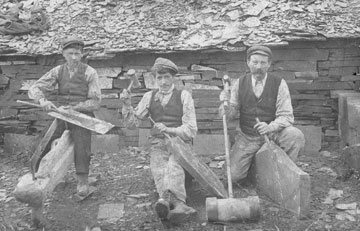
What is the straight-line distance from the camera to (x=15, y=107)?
7285 millimetres

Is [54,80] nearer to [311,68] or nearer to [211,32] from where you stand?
[211,32]

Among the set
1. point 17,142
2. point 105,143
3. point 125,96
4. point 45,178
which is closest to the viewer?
point 45,178

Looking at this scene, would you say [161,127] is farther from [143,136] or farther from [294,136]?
[143,136]

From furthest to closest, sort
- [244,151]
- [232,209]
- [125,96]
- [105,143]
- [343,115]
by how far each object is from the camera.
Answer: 1. [105,143]
2. [343,115]
3. [244,151]
4. [125,96]
5. [232,209]

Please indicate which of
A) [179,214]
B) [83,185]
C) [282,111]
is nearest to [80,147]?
[83,185]

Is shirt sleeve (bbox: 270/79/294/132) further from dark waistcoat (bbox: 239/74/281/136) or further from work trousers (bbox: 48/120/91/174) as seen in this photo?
work trousers (bbox: 48/120/91/174)

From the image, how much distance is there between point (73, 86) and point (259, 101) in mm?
2031

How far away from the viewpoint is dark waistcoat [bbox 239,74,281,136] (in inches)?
201

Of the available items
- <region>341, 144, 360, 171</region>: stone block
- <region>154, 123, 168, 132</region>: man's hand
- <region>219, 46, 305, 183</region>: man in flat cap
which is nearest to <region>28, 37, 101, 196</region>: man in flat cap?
<region>154, 123, 168, 132</region>: man's hand

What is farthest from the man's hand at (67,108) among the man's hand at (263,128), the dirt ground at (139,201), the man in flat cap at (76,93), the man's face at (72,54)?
the man's hand at (263,128)

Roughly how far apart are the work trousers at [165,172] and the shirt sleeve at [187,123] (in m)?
0.25

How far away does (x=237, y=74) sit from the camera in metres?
6.84

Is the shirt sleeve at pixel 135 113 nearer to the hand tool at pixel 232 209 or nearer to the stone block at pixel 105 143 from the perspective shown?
the hand tool at pixel 232 209

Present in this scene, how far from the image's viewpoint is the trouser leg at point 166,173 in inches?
179
